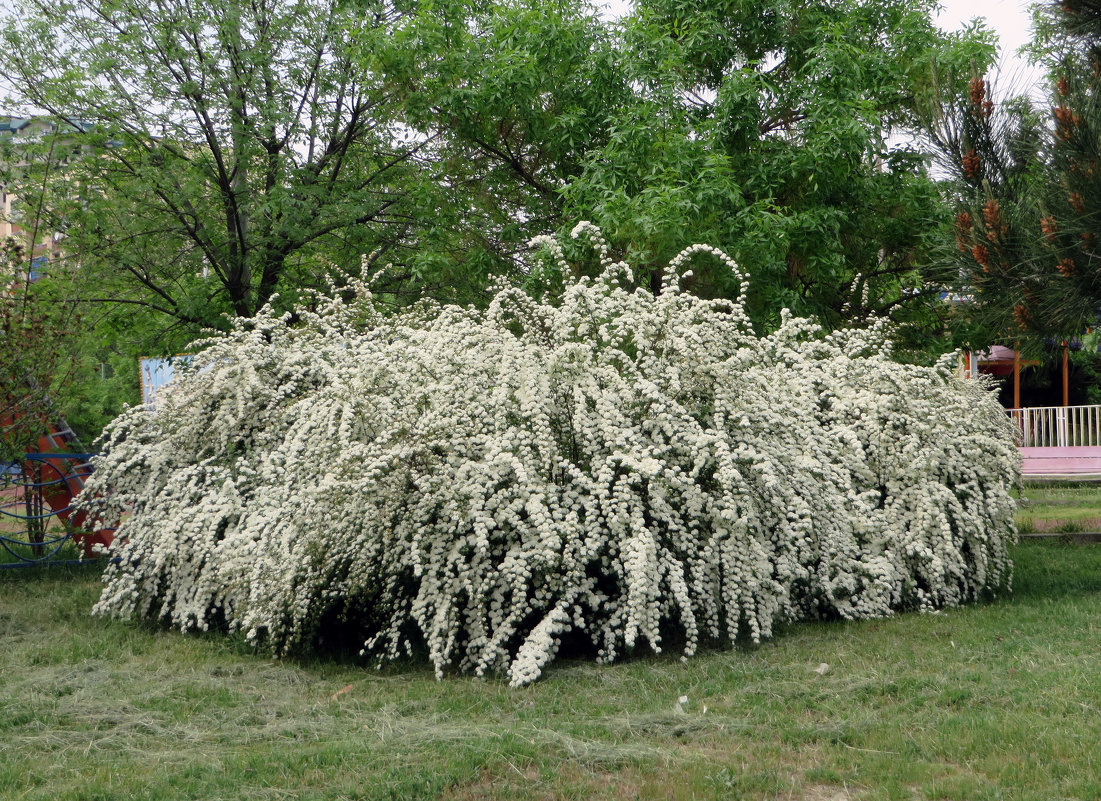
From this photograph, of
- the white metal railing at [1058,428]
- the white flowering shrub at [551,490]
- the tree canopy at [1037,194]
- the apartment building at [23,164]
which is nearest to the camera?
the white flowering shrub at [551,490]

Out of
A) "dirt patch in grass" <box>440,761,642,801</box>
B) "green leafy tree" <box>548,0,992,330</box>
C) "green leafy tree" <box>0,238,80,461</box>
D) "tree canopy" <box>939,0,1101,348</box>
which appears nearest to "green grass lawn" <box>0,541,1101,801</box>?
"dirt patch in grass" <box>440,761,642,801</box>

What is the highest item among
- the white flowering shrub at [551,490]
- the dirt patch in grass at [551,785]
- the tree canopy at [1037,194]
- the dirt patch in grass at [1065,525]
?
the tree canopy at [1037,194]

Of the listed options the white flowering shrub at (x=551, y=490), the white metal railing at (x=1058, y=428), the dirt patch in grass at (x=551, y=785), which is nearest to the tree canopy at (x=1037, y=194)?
the white flowering shrub at (x=551, y=490)

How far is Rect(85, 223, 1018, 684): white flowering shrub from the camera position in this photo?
5508 mm

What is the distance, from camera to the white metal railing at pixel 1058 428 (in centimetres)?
2002

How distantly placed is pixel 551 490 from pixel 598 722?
61.2 inches

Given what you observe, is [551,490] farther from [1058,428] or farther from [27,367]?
[1058,428]

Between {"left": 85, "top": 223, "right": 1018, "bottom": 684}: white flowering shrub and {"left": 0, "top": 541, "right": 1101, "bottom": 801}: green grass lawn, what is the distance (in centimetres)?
32

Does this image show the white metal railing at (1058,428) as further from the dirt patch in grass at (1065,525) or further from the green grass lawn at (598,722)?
the green grass lawn at (598,722)

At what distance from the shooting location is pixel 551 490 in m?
5.62

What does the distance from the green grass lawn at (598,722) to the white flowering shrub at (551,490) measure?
32 cm

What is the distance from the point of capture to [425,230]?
11.5 m

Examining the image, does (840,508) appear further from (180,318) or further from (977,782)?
(180,318)

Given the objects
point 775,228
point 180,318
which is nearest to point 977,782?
point 775,228
